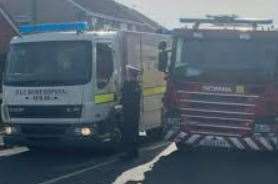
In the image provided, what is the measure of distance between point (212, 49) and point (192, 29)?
55 centimetres

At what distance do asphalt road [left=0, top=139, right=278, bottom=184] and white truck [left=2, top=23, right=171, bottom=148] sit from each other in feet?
1.71

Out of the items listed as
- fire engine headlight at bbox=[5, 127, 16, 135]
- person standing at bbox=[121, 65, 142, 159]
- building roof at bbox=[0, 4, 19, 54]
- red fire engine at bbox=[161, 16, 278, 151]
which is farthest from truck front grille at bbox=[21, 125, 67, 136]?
building roof at bbox=[0, 4, 19, 54]

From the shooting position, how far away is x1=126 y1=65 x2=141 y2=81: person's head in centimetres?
1300

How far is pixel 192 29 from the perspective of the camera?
1199 cm

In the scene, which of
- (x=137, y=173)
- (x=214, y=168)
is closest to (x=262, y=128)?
(x=214, y=168)

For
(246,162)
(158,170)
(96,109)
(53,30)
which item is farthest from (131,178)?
(53,30)

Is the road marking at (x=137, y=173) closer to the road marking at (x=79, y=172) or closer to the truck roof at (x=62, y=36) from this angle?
the road marking at (x=79, y=172)

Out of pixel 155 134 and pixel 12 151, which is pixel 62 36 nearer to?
pixel 12 151

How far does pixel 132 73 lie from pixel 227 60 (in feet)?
7.60

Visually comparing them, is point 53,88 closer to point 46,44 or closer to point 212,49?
point 46,44

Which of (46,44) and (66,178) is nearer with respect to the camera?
(66,178)

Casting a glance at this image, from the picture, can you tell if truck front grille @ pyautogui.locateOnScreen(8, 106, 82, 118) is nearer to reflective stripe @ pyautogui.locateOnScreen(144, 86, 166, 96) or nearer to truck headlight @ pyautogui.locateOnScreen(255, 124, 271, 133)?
reflective stripe @ pyautogui.locateOnScreen(144, 86, 166, 96)

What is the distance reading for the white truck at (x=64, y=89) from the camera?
11859mm

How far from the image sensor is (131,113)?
13086 mm
